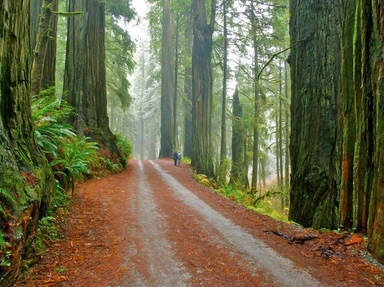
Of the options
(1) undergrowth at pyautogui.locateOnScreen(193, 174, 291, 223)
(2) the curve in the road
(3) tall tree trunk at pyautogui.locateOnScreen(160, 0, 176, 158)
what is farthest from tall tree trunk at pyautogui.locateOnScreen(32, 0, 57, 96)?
(3) tall tree trunk at pyautogui.locateOnScreen(160, 0, 176, 158)

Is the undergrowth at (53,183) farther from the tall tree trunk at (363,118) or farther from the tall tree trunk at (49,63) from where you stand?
the tall tree trunk at (363,118)

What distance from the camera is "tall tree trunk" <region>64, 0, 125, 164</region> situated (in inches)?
411

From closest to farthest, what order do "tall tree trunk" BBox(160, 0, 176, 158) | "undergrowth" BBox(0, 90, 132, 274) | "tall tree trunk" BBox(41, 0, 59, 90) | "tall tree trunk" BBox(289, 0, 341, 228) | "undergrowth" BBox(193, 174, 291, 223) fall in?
"undergrowth" BBox(0, 90, 132, 274) < "tall tree trunk" BBox(289, 0, 341, 228) < "undergrowth" BBox(193, 174, 291, 223) < "tall tree trunk" BBox(41, 0, 59, 90) < "tall tree trunk" BBox(160, 0, 176, 158)

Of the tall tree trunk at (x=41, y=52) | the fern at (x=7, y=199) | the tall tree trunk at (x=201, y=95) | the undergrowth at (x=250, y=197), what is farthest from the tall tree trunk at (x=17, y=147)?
the tall tree trunk at (x=201, y=95)

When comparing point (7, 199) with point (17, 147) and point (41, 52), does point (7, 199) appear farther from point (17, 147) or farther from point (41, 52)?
point (41, 52)

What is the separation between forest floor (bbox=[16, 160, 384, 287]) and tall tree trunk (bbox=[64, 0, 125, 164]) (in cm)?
601

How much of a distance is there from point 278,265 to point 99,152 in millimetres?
8552

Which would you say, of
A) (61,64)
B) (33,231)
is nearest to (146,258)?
(33,231)

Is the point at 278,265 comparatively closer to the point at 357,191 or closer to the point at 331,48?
the point at 357,191

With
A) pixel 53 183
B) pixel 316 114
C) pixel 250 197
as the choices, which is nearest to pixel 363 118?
pixel 316 114

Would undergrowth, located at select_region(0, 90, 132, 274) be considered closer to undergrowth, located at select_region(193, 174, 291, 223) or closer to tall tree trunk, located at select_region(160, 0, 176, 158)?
undergrowth, located at select_region(193, 174, 291, 223)

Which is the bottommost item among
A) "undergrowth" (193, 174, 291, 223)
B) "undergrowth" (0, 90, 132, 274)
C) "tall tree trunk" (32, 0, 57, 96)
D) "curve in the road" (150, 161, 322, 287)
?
"undergrowth" (193, 174, 291, 223)

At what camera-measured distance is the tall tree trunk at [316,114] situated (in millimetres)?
5004

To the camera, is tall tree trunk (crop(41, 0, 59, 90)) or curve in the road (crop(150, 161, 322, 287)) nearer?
curve in the road (crop(150, 161, 322, 287))
